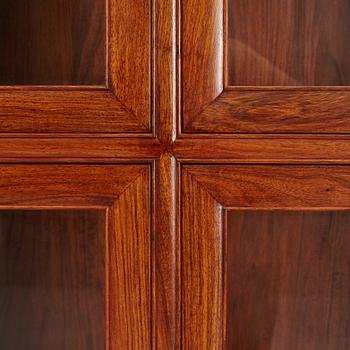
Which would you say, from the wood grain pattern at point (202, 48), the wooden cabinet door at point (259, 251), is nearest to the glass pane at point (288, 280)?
the wooden cabinet door at point (259, 251)

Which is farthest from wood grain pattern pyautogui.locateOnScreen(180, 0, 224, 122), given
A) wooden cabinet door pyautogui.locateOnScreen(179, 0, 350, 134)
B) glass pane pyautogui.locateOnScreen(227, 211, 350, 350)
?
glass pane pyautogui.locateOnScreen(227, 211, 350, 350)

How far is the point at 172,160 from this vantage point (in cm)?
44

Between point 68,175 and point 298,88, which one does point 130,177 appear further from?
point 298,88

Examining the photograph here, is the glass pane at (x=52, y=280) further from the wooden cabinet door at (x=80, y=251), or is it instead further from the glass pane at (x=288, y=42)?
the glass pane at (x=288, y=42)

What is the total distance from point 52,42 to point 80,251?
0.63 feet

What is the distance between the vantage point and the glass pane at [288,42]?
448mm

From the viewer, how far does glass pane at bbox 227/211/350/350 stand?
1.47ft

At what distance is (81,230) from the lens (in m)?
0.45

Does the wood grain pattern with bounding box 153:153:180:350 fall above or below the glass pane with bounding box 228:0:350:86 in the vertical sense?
below

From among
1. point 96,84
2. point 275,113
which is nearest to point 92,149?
point 96,84

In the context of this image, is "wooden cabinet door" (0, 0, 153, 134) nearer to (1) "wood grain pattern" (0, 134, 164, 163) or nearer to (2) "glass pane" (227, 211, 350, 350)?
(1) "wood grain pattern" (0, 134, 164, 163)

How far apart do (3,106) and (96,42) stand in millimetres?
98

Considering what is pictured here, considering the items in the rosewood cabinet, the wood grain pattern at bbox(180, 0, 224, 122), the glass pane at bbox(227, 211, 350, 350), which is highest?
the wood grain pattern at bbox(180, 0, 224, 122)

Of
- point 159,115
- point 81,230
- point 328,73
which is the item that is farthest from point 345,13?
point 81,230
